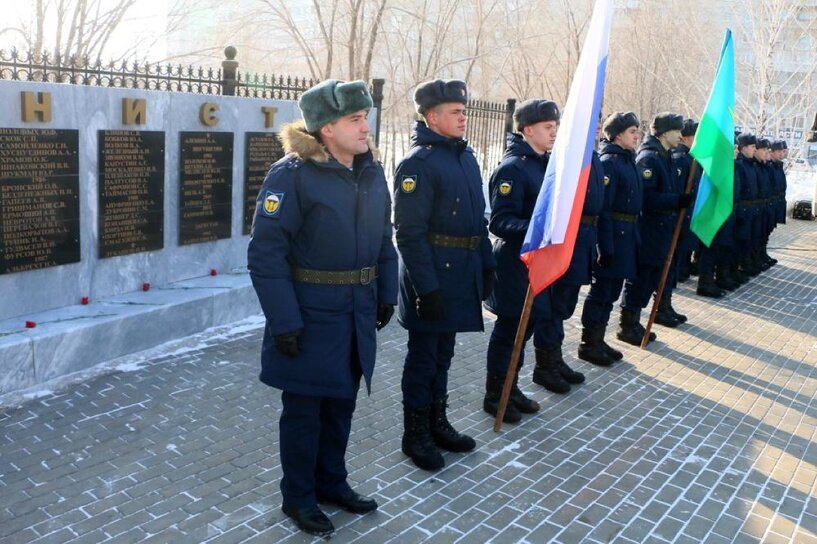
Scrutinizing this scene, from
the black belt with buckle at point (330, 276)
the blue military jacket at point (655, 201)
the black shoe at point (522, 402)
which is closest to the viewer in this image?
the black belt with buckle at point (330, 276)

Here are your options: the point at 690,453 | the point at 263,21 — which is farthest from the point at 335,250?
the point at 263,21

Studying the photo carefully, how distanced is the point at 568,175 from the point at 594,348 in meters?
2.31

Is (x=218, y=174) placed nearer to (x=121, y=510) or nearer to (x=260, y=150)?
(x=260, y=150)

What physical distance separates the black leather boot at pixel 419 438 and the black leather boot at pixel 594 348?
2.51 m

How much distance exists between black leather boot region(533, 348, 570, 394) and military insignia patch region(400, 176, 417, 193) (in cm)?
208

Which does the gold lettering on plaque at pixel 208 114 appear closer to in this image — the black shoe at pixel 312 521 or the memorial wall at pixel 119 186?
the memorial wall at pixel 119 186

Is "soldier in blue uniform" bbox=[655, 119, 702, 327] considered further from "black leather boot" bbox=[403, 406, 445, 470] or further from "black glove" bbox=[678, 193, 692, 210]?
"black leather boot" bbox=[403, 406, 445, 470]

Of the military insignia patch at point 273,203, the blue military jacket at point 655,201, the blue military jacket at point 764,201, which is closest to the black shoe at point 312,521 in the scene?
the military insignia patch at point 273,203

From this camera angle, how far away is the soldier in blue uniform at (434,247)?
423 cm

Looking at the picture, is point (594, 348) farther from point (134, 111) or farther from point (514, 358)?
point (134, 111)

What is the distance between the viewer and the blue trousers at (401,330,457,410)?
4.39 meters

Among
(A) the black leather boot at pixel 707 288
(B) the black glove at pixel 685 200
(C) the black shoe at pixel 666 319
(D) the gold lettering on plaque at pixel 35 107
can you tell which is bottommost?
(C) the black shoe at pixel 666 319

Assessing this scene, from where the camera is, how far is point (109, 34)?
15.0m

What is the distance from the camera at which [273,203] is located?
133 inches
